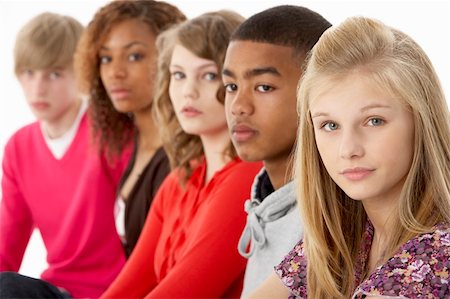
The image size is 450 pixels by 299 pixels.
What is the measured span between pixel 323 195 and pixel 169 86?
95 cm

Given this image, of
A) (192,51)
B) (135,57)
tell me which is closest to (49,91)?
(135,57)

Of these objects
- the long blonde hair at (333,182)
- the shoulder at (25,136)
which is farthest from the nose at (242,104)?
the shoulder at (25,136)

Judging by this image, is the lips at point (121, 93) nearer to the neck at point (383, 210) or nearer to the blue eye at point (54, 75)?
the blue eye at point (54, 75)

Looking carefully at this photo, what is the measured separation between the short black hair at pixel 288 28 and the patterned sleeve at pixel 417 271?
609mm

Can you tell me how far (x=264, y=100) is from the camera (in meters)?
2.13

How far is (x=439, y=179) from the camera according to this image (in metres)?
1.70

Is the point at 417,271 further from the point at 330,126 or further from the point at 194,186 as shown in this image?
the point at 194,186

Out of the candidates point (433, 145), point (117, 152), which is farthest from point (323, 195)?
point (117, 152)

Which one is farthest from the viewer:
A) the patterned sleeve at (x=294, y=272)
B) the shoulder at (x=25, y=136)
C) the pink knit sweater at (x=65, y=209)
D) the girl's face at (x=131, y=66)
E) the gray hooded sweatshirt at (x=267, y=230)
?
the shoulder at (x=25, y=136)

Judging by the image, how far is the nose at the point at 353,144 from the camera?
168 cm

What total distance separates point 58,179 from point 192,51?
0.91m

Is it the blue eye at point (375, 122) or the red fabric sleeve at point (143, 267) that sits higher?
the blue eye at point (375, 122)

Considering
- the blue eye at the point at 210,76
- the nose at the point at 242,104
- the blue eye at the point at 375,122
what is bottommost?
the blue eye at the point at 375,122

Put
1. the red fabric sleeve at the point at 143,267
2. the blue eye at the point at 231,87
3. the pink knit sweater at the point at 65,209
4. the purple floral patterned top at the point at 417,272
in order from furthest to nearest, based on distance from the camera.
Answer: the pink knit sweater at the point at 65,209
the red fabric sleeve at the point at 143,267
the blue eye at the point at 231,87
the purple floral patterned top at the point at 417,272
